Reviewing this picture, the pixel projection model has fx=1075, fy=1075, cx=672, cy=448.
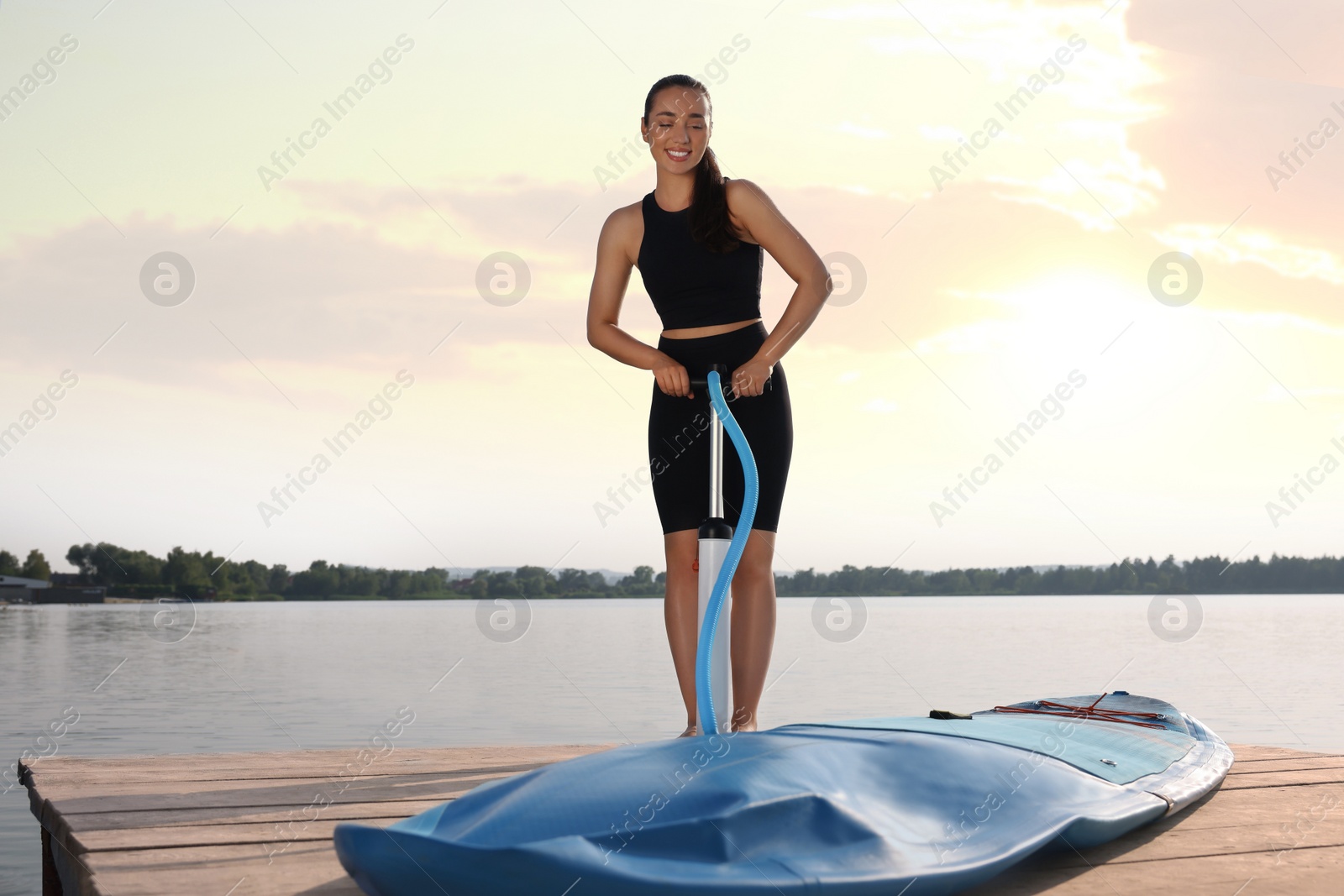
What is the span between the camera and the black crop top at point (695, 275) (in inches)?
111

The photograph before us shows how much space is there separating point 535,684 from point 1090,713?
9.65 metres

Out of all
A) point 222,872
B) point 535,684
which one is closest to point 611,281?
point 222,872

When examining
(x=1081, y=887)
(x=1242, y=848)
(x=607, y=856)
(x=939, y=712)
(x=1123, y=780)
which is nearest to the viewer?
(x=607, y=856)

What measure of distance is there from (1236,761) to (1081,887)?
5.14 ft

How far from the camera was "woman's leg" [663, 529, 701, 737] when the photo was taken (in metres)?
2.80

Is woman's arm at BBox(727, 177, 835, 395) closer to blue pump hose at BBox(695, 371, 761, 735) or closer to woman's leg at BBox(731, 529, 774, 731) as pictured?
blue pump hose at BBox(695, 371, 761, 735)

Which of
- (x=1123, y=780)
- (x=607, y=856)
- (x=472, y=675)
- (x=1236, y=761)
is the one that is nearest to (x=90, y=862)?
(x=607, y=856)

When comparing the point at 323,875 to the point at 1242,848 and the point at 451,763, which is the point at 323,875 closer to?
the point at 451,763

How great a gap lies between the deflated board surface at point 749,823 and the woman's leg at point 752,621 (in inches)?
34.4

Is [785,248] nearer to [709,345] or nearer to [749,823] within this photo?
[709,345]

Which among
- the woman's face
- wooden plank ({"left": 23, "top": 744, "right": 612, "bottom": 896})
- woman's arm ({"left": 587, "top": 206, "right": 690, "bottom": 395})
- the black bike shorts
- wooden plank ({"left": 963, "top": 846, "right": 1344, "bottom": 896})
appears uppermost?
the woman's face

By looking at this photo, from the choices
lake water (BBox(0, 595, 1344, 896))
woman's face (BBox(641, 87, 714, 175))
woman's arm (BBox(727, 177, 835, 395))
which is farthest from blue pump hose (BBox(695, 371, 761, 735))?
lake water (BBox(0, 595, 1344, 896))

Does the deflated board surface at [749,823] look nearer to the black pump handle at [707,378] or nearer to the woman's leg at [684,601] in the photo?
the woman's leg at [684,601]

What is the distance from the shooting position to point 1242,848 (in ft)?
6.07
